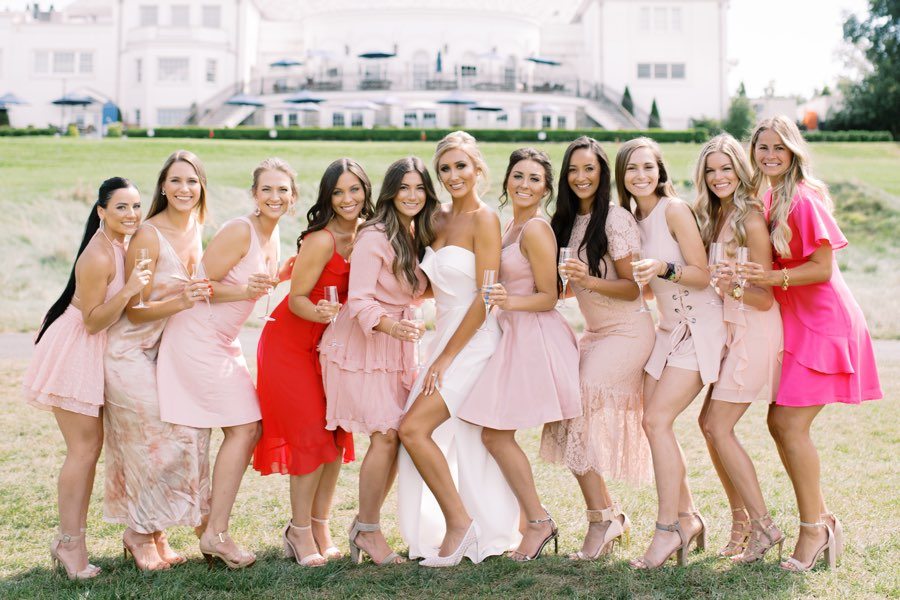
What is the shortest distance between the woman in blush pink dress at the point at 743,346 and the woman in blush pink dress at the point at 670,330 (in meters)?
0.09

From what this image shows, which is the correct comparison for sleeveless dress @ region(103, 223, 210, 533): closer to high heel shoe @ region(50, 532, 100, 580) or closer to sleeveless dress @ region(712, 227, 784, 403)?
high heel shoe @ region(50, 532, 100, 580)

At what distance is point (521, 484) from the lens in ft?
15.5

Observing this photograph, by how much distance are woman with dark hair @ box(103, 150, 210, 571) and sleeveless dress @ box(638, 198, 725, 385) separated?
7.80ft

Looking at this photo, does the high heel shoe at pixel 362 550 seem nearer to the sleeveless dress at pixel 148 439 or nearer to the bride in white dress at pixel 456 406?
the bride in white dress at pixel 456 406

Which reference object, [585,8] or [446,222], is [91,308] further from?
[585,8]

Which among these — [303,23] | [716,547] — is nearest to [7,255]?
[716,547]

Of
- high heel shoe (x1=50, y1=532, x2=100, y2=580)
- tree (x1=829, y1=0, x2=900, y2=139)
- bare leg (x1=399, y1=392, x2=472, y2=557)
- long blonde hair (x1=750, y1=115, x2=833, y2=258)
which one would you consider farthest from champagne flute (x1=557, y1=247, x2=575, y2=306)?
tree (x1=829, y1=0, x2=900, y2=139)

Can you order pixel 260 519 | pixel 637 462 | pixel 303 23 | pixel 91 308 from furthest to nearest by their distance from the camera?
pixel 303 23
pixel 260 519
pixel 637 462
pixel 91 308

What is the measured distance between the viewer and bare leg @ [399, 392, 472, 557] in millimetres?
4574

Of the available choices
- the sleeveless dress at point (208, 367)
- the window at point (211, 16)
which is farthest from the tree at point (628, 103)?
the sleeveless dress at point (208, 367)

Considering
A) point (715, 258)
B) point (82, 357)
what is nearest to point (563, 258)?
point (715, 258)

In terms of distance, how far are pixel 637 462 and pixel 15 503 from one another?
392cm

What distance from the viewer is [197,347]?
Result: 4559 mm

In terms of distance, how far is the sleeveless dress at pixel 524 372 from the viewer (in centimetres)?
462
